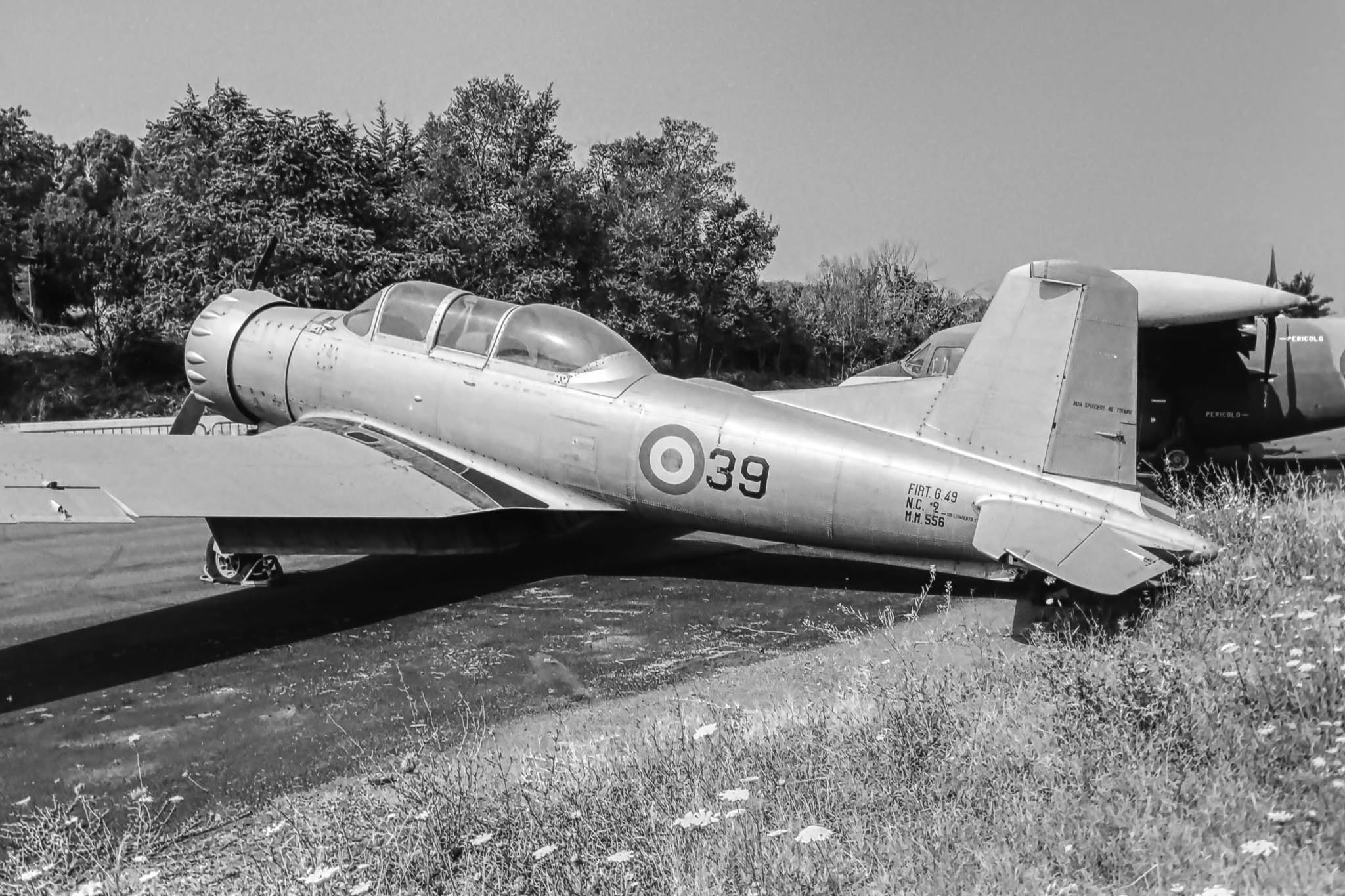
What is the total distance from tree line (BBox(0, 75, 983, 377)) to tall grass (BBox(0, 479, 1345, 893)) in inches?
574

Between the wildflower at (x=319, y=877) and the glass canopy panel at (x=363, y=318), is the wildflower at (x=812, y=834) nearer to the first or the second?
the wildflower at (x=319, y=877)

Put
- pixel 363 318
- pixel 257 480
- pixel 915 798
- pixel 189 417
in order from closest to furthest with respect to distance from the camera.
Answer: pixel 915 798 < pixel 257 480 < pixel 363 318 < pixel 189 417

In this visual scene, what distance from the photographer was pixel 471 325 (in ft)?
26.3

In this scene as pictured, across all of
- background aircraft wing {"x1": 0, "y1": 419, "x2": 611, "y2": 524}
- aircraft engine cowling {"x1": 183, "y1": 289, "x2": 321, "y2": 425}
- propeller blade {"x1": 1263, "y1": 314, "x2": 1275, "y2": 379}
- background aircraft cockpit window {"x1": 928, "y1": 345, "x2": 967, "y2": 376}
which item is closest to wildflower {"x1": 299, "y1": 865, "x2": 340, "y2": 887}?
background aircraft wing {"x1": 0, "y1": 419, "x2": 611, "y2": 524}

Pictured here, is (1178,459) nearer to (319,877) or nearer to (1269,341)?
(1269,341)

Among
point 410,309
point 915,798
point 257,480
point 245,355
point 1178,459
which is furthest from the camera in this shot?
point 1178,459

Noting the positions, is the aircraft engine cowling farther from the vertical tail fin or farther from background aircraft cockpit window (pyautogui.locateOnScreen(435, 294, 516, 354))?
the vertical tail fin

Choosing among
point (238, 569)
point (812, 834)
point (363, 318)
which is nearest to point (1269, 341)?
point (363, 318)

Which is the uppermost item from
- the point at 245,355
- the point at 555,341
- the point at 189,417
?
the point at 555,341

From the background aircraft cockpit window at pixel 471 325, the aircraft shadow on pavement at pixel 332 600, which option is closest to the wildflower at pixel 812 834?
the aircraft shadow on pavement at pixel 332 600

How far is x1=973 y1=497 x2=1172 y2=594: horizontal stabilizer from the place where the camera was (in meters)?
5.08

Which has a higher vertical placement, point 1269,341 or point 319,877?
point 1269,341

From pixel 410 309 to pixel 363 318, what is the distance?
626 millimetres

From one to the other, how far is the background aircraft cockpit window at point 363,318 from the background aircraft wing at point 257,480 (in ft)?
3.00
